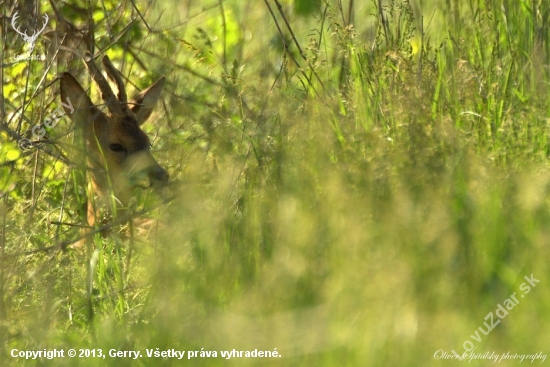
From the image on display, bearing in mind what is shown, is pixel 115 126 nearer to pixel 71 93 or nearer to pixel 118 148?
pixel 118 148

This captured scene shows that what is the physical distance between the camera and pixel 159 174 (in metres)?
4.54

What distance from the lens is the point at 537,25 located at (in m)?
4.36

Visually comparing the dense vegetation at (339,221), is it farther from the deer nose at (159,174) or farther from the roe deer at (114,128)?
the roe deer at (114,128)

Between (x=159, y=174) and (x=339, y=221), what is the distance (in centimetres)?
173

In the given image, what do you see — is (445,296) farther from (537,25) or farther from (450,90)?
(537,25)

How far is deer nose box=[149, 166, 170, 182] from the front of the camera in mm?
4508

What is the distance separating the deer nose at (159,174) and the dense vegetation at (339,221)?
0.31 feet

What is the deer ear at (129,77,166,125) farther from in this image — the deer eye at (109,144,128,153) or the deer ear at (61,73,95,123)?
the deer ear at (61,73,95,123)

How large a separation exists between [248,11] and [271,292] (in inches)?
113

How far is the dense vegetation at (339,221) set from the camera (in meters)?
2.69

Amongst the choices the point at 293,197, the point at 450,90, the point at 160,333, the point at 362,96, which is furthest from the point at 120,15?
the point at 160,333

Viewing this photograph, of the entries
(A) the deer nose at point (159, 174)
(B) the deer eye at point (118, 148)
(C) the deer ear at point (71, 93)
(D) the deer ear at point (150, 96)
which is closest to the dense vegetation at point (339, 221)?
(A) the deer nose at point (159, 174)

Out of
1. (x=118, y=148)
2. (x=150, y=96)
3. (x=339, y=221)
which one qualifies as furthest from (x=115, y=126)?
(x=339, y=221)

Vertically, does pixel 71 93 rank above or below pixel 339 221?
above
